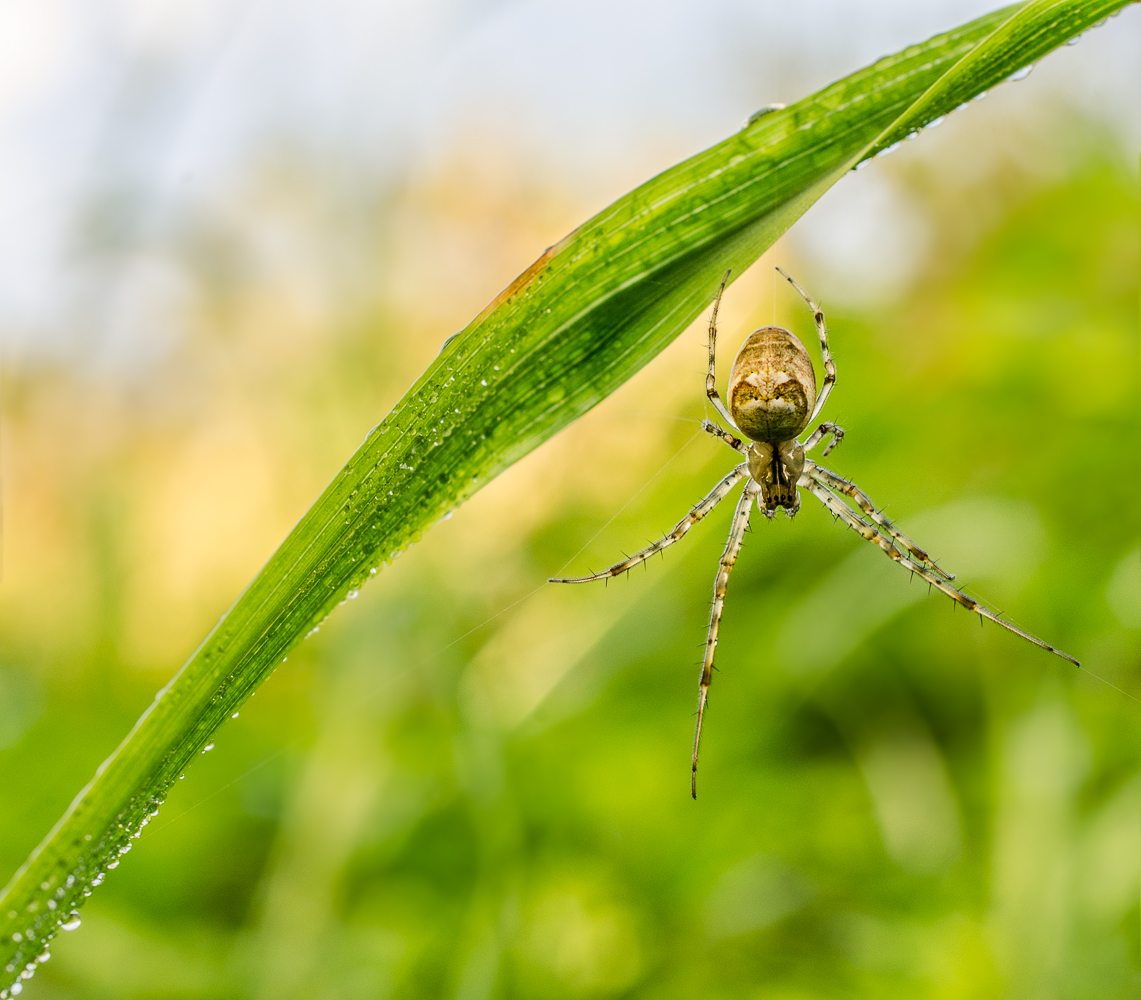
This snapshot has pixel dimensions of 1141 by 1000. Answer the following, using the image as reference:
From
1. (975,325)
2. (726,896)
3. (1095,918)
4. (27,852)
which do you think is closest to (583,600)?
(726,896)

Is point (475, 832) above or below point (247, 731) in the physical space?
below

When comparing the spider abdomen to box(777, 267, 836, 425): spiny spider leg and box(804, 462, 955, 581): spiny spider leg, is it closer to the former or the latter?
box(777, 267, 836, 425): spiny spider leg

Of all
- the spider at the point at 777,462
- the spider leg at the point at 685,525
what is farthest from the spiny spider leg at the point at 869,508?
the spider leg at the point at 685,525

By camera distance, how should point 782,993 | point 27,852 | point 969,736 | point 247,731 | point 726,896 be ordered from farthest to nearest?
1. point 247,731
2. point 27,852
3. point 969,736
4. point 726,896
5. point 782,993

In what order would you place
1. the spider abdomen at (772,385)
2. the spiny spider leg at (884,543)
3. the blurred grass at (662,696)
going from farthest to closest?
the blurred grass at (662,696) < the spiny spider leg at (884,543) < the spider abdomen at (772,385)

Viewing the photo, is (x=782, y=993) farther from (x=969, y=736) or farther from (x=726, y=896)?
(x=969, y=736)

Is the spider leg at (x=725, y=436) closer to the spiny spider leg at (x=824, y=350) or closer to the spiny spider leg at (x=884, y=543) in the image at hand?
the spiny spider leg at (x=824, y=350)
